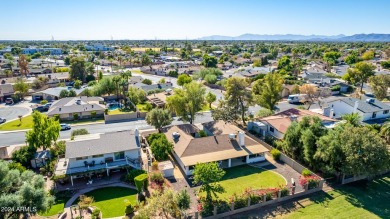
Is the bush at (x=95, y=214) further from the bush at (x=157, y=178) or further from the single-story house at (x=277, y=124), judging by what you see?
the single-story house at (x=277, y=124)

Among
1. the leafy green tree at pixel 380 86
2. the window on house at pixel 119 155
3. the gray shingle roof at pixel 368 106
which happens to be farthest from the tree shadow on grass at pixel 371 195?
the leafy green tree at pixel 380 86

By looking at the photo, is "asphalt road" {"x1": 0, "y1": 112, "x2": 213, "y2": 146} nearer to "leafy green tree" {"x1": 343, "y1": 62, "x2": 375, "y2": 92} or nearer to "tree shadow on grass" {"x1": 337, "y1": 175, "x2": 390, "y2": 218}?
"tree shadow on grass" {"x1": 337, "y1": 175, "x2": 390, "y2": 218}

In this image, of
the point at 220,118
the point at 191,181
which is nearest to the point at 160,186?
the point at 191,181

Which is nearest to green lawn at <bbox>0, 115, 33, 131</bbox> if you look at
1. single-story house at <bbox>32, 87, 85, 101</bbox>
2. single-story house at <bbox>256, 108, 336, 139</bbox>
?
single-story house at <bbox>32, 87, 85, 101</bbox>

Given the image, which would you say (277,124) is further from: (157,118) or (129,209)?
(129,209)

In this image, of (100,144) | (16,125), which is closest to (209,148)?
(100,144)
